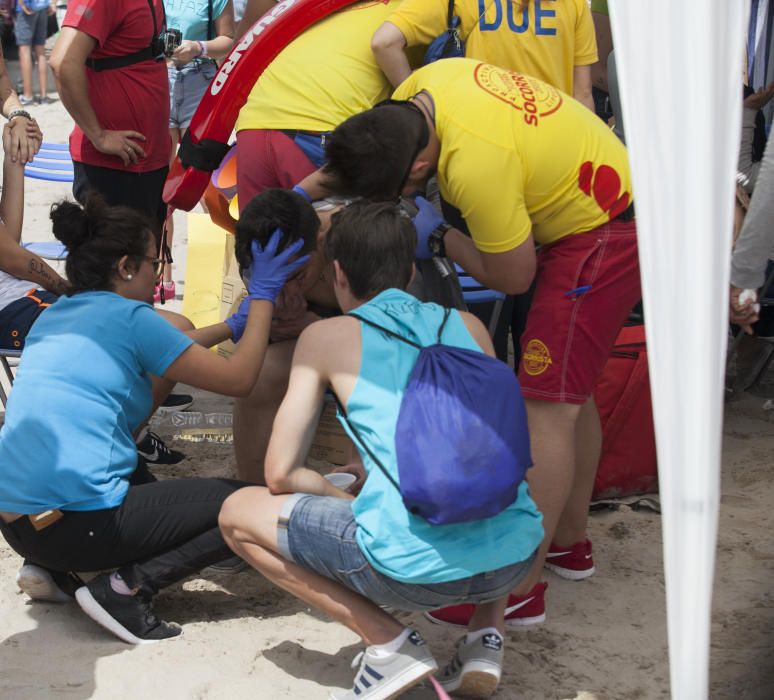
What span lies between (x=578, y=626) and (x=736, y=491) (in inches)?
39.7

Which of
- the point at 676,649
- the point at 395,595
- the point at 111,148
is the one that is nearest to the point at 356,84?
the point at 111,148

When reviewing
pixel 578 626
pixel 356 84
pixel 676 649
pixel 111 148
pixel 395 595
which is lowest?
pixel 578 626

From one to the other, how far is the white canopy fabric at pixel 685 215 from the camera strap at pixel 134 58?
284 cm

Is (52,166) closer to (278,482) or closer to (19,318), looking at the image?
(19,318)

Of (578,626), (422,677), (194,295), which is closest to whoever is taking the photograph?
(422,677)

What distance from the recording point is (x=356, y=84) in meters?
3.24

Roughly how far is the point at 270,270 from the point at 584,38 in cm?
133

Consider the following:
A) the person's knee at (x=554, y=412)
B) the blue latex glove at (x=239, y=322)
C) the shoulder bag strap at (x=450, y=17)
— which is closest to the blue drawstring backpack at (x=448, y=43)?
the shoulder bag strap at (x=450, y=17)

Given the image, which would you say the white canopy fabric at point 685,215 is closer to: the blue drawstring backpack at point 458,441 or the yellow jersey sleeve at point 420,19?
the blue drawstring backpack at point 458,441

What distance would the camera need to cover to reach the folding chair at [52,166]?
5.59 metres

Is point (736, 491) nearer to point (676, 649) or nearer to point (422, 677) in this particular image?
point (422, 677)

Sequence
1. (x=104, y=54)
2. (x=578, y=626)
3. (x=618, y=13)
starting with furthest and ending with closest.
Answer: (x=104, y=54)
(x=578, y=626)
(x=618, y=13)

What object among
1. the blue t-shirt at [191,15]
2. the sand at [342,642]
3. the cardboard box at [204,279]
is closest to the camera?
the sand at [342,642]

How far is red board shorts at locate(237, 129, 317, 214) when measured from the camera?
326cm
